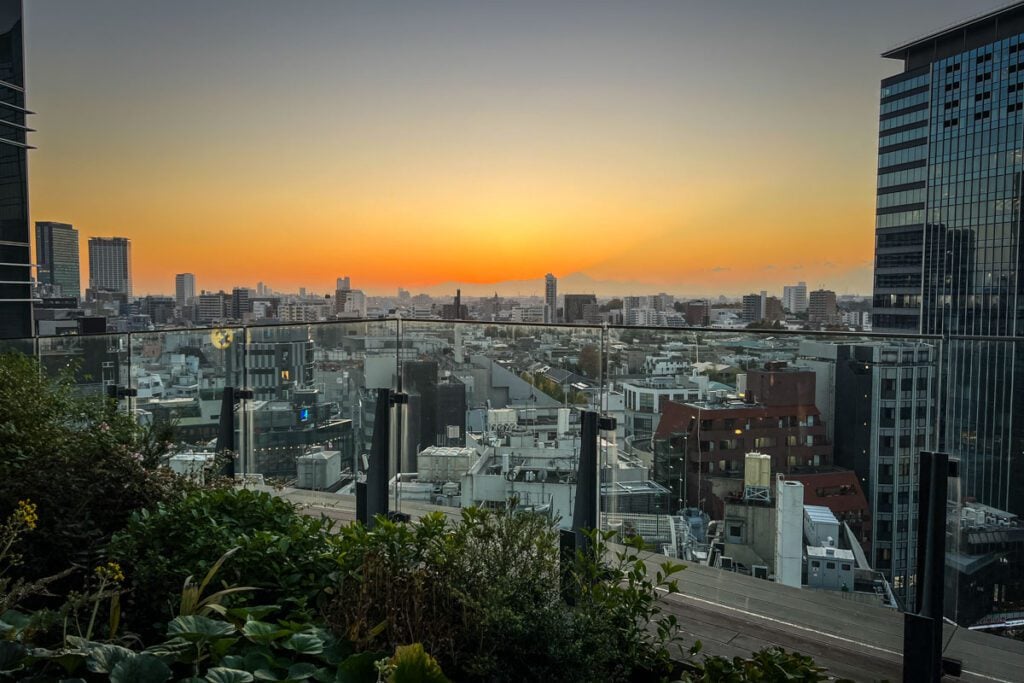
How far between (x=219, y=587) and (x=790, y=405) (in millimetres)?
1982

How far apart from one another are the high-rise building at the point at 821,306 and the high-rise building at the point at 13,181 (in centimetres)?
1711

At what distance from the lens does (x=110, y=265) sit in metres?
8.30

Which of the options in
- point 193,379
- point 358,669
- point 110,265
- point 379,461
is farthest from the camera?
point 110,265

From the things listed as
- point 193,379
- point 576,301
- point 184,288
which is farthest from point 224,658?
point 576,301

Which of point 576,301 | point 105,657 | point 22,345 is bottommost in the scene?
point 105,657

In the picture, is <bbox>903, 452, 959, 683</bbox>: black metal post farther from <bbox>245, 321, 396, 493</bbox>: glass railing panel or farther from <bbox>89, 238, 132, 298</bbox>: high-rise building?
<bbox>89, 238, 132, 298</bbox>: high-rise building

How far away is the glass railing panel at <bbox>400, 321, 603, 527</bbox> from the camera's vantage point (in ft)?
8.97

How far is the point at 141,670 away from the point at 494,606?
705 mm

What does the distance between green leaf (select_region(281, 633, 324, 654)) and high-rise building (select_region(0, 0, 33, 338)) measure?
662cm

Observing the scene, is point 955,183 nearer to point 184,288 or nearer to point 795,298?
point 795,298

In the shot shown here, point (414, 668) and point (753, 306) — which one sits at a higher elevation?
point (753, 306)

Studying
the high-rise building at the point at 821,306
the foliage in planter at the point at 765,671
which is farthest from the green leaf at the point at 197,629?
the high-rise building at the point at 821,306

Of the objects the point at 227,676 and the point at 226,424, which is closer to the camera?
the point at 227,676

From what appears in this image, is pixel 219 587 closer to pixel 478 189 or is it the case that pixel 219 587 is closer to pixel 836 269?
pixel 478 189
